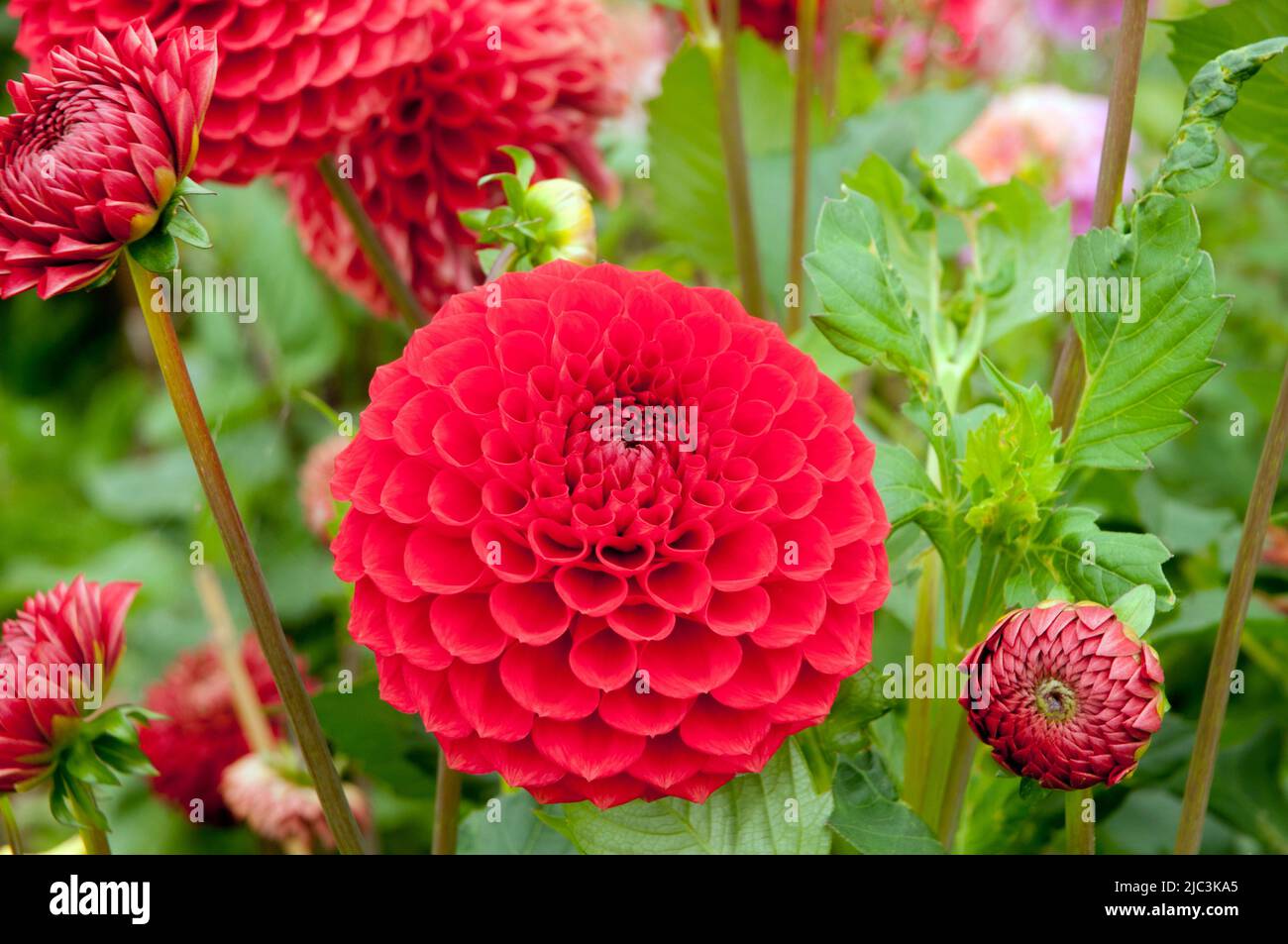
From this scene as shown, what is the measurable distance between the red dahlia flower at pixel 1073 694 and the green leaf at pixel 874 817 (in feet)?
0.23

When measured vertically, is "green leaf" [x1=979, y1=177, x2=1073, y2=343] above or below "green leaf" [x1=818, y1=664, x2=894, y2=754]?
above

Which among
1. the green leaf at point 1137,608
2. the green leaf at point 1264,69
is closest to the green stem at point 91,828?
the green leaf at point 1137,608

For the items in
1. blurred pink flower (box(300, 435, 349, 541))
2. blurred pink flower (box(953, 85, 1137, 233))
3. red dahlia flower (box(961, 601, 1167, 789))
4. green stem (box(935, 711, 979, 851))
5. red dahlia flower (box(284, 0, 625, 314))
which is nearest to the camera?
red dahlia flower (box(961, 601, 1167, 789))

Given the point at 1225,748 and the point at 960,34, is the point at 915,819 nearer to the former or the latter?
the point at 1225,748

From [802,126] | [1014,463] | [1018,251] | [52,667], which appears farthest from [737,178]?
[52,667]

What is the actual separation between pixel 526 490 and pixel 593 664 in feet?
0.18

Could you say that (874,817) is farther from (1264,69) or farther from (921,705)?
(1264,69)

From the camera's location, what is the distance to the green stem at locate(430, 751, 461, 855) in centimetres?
44

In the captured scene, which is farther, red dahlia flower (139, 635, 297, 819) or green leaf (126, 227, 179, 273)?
red dahlia flower (139, 635, 297, 819)

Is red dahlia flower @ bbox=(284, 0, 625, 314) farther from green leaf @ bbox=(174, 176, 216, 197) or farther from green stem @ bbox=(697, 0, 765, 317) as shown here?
green leaf @ bbox=(174, 176, 216, 197)

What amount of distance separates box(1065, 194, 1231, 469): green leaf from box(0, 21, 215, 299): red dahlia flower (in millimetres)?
271

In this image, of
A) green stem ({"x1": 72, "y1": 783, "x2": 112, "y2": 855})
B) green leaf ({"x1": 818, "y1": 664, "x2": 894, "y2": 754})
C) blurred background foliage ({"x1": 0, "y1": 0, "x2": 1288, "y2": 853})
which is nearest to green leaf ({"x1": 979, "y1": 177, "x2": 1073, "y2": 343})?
blurred background foliage ({"x1": 0, "y1": 0, "x2": 1288, "y2": 853})

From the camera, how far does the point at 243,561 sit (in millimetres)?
379
